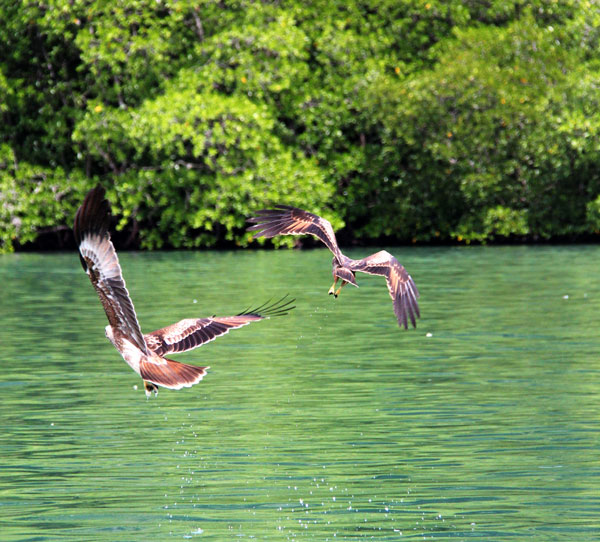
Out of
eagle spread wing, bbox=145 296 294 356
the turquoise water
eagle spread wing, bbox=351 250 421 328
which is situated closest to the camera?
the turquoise water

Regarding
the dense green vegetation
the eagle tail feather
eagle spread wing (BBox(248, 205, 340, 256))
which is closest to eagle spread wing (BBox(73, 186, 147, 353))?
the eagle tail feather

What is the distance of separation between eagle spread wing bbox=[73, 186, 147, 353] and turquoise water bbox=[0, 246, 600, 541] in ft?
4.20

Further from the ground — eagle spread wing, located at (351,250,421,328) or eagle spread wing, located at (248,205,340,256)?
eagle spread wing, located at (248,205,340,256)

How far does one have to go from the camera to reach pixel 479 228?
41188mm

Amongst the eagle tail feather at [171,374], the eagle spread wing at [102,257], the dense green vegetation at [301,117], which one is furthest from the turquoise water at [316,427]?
the dense green vegetation at [301,117]

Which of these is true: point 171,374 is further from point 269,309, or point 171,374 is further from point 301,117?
point 301,117

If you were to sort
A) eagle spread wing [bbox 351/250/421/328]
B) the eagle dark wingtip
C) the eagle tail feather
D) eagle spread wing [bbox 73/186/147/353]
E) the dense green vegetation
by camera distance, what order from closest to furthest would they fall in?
eagle spread wing [bbox 73/186/147/353], the eagle tail feather, the eagle dark wingtip, eagle spread wing [bbox 351/250/421/328], the dense green vegetation

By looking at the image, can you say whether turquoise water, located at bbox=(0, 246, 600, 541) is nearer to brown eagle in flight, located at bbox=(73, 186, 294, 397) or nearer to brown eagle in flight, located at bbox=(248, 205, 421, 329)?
brown eagle in flight, located at bbox=(73, 186, 294, 397)

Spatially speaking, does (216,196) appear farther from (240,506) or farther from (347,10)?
(240,506)

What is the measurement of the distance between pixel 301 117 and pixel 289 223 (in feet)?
96.9

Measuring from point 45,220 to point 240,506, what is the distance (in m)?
32.0

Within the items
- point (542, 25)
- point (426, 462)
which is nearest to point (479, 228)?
point (542, 25)

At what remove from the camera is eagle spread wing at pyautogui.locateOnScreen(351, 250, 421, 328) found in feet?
36.6

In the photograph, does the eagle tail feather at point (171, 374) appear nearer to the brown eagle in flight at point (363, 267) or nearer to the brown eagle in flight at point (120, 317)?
the brown eagle in flight at point (120, 317)
